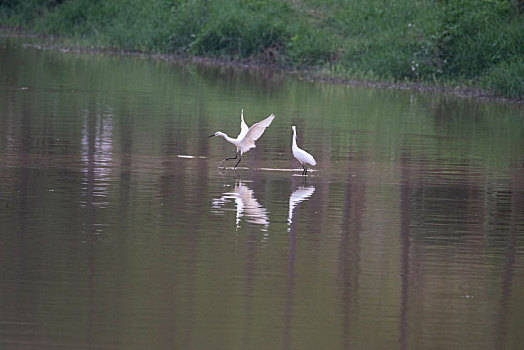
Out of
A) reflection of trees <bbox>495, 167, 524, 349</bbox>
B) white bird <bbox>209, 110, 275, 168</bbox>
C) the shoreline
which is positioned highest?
the shoreline

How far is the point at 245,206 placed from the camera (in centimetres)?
1271

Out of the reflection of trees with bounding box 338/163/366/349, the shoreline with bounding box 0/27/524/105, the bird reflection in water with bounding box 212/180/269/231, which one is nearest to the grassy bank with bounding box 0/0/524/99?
the shoreline with bounding box 0/27/524/105

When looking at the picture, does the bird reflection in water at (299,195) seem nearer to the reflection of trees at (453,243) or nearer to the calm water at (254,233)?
the calm water at (254,233)

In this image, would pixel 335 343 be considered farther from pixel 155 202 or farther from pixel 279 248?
pixel 155 202

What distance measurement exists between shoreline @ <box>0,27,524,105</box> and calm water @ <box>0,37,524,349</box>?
5.95 metres

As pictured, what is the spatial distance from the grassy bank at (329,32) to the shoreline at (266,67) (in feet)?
0.59

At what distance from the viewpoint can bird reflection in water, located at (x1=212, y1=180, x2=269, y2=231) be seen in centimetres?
1198

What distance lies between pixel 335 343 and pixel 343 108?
1617 cm

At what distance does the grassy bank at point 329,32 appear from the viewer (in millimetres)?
28953

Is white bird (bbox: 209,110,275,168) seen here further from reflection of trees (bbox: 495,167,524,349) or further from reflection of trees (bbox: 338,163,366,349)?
reflection of trees (bbox: 495,167,524,349)

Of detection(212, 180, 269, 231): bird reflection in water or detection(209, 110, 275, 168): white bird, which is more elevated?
detection(209, 110, 275, 168): white bird

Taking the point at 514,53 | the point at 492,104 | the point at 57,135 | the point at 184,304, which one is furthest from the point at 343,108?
the point at 184,304

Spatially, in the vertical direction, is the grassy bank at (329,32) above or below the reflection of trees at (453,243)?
above

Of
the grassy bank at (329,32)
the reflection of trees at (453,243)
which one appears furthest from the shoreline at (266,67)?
the reflection of trees at (453,243)
